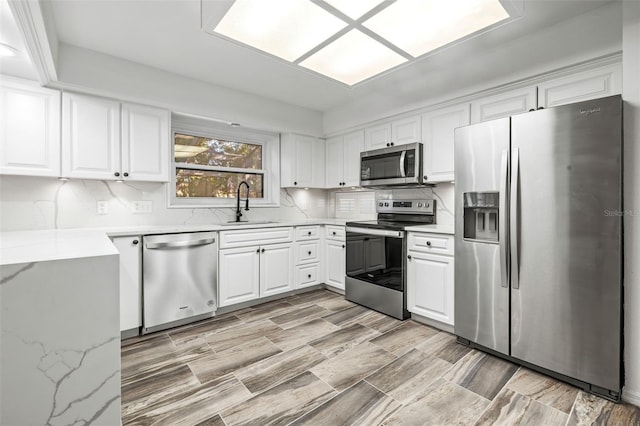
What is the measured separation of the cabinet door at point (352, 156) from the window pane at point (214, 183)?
3.83 ft

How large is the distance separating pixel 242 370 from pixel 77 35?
282 centimetres

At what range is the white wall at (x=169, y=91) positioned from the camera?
2490mm

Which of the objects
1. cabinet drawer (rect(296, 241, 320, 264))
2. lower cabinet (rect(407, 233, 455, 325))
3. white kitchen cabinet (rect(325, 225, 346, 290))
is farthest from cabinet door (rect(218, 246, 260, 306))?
lower cabinet (rect(407, 233, 455, 325))

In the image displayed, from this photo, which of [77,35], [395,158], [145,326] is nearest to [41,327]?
[145,326]

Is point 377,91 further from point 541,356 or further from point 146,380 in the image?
point 146,380

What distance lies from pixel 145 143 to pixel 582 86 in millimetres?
3593

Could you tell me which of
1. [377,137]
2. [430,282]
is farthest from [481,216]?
[377,137]

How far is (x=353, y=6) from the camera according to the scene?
1668 mm

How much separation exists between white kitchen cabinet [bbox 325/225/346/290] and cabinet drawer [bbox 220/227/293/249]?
525mm

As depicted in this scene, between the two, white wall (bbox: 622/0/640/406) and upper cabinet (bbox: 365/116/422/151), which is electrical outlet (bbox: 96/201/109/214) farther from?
white wall (bbox: 622/0/640/406)

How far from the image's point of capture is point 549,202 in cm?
191

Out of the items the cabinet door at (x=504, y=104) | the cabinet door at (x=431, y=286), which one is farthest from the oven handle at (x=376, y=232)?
the cabinet door at (x=504, y=104)

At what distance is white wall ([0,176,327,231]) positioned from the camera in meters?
2.45

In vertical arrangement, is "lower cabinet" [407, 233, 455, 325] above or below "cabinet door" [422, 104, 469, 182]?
below
